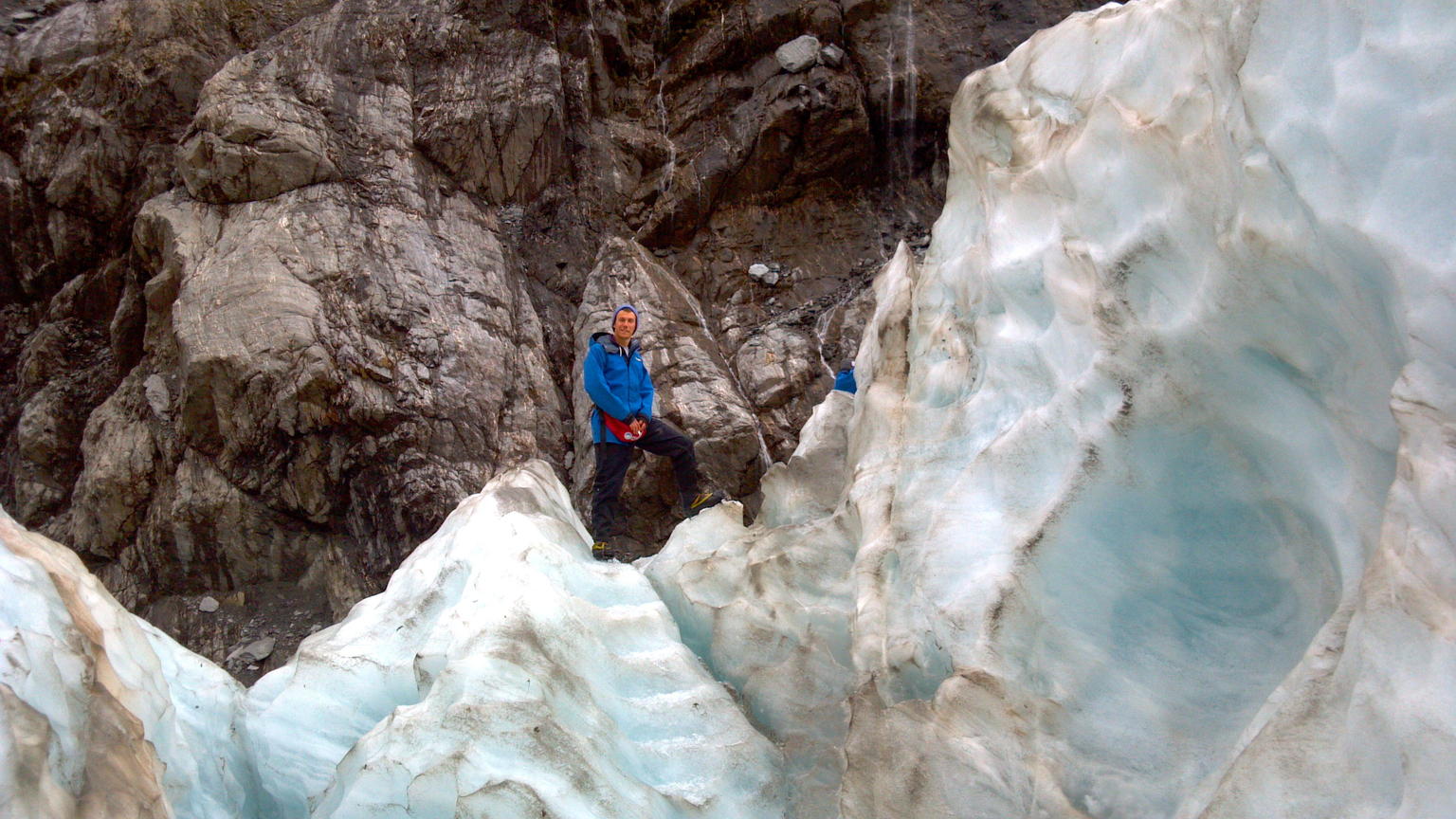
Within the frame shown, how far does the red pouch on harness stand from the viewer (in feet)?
21.0

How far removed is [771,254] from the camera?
10672 mm

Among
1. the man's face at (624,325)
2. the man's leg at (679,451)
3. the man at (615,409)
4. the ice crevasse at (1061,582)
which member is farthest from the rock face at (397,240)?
the ice crevasse at (1061,582)

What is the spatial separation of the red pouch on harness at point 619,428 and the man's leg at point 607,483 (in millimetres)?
63

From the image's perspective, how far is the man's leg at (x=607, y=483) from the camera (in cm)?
629

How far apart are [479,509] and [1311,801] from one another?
3.11 meters

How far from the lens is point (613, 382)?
249 inches

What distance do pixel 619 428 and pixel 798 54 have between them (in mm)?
6209

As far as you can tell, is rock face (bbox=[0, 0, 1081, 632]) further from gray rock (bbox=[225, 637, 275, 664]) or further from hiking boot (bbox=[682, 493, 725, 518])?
hiking boot (bbox=[682, 493, 725, 518])

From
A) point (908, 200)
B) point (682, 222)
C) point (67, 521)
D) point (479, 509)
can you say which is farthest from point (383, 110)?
point (479, 509)

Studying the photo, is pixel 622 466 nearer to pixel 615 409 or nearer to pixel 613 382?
pixel 615 409

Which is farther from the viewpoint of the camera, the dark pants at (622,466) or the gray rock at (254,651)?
the gray rock at (254,651)

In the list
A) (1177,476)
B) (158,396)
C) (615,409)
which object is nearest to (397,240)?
(158,396)

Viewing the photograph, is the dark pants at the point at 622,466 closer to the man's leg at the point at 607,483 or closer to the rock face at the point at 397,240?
the man's leg at the point at 607,483

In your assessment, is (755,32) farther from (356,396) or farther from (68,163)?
(68,163)
